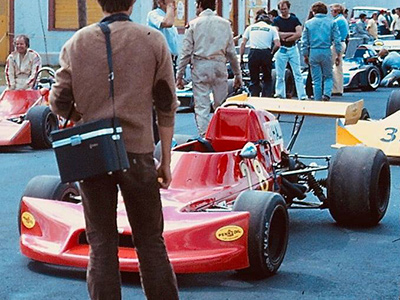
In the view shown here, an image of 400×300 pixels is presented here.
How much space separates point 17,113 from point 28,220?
711 cm

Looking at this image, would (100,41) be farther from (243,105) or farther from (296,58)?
(296,58)

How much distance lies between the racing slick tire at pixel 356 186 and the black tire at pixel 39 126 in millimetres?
5673

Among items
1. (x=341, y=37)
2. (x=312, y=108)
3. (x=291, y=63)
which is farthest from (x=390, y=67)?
(x=312, y=108)

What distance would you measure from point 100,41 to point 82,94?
233 mm

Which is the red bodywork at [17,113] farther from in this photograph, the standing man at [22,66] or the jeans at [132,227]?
the jeans at [132,227]

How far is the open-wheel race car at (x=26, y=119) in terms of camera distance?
40.9 feet

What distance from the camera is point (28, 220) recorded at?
627cm

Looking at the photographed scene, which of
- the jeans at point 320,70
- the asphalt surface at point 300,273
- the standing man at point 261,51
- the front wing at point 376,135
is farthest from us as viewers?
the jeans at point 320,70

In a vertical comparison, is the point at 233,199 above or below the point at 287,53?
above

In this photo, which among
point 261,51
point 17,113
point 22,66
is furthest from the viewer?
point 261,51

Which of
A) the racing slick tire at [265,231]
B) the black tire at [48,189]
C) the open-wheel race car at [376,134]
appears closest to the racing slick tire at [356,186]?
the racing slick tire at [265,231]

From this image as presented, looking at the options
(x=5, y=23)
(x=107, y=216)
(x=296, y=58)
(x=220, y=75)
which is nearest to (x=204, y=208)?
(x=107, y=216)

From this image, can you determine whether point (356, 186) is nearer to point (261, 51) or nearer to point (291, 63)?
point (261, 51)

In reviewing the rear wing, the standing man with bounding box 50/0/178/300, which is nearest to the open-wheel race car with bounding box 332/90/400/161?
the rear wing
